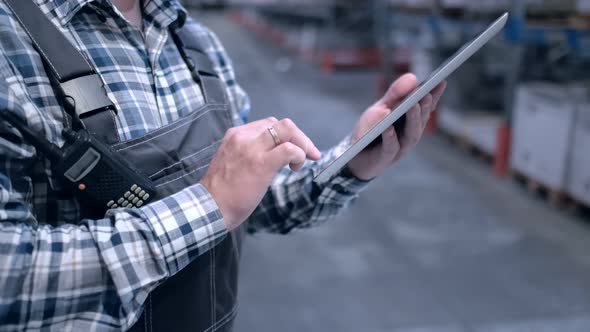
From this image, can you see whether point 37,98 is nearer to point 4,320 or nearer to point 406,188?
point 4,320

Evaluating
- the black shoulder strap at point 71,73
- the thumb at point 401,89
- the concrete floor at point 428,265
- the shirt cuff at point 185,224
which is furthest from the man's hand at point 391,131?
the concrete floor at point 428,265

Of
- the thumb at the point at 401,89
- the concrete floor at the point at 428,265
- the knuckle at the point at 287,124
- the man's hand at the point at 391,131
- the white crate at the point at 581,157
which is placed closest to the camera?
the knuckle at the point at 287,124

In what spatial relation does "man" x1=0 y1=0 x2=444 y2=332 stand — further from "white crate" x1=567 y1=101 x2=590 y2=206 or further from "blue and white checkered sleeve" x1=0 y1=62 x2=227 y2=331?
"white crate" x1=567 y1=101 x2=590 y2=206

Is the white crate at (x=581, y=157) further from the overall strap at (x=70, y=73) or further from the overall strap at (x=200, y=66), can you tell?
the overall strap at (x=70, y=73)

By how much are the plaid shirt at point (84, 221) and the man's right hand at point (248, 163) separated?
2 centimetres

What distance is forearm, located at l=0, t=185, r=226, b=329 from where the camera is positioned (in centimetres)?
72

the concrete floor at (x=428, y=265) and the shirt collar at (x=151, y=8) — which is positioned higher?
A: the shirt collar at (x=151, y=8)

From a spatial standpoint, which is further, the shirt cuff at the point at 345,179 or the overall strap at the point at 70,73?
the shirt cuff at the point at 345,179

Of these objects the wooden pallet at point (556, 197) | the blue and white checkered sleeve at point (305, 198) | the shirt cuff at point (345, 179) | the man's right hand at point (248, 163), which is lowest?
the wooden pallet at point (556, 197)

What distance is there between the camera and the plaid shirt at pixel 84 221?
73cm

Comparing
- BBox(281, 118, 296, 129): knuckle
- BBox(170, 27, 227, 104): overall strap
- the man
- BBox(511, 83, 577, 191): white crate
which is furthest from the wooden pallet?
BBox(281, 118, 296, 129): knuckle

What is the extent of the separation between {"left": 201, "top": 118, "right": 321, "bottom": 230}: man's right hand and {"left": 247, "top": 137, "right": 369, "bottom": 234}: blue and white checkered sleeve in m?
0.35

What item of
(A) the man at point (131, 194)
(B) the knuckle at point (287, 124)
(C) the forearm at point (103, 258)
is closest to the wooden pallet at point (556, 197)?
(A) the man at point (131, 194)

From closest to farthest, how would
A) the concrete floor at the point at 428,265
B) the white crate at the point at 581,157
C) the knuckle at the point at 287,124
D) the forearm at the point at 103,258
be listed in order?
the forearm at the point at 103,258 < the knuckle at the point at 287,124 < the concrete floor at the point at 428,265 < the white crate at the point at 581,157
